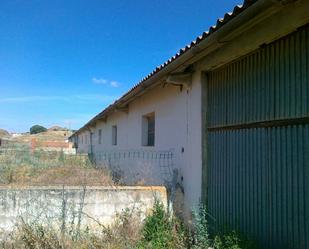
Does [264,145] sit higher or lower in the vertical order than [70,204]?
higher

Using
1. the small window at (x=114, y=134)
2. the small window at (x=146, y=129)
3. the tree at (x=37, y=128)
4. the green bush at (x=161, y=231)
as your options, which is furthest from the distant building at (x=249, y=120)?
the tree at (x=37, y=128)

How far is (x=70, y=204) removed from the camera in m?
6.17

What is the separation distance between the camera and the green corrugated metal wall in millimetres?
4059

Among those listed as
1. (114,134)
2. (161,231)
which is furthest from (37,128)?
(161,231)

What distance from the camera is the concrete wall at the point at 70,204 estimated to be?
19.5 feet

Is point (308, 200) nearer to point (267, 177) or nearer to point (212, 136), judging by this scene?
point (267, 177)

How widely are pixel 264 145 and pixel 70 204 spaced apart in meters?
3.25

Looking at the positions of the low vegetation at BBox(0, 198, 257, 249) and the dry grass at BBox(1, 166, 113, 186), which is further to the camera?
the dry grass at BBox(1, 166, 113, 186)

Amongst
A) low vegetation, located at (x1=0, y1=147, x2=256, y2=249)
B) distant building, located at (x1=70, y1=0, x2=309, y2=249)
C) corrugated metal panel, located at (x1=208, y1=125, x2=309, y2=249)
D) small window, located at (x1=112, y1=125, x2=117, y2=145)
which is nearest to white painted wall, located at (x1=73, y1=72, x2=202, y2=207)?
distant building, located at (x1=70, y1=0, x2=309, y2=249)

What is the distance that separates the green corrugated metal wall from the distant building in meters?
0.01

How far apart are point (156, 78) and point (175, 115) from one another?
92 centimetres

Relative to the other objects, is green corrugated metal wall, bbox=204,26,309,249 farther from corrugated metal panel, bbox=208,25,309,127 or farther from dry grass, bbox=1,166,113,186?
dry grass, bbox=1,166,113,186

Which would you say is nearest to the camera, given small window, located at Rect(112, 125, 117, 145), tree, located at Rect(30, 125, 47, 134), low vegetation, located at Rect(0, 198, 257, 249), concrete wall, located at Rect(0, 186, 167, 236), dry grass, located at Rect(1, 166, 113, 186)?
low vegetation, located at Rect(0, 198, 257, 249)

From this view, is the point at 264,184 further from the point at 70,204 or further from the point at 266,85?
the point at 70,204
